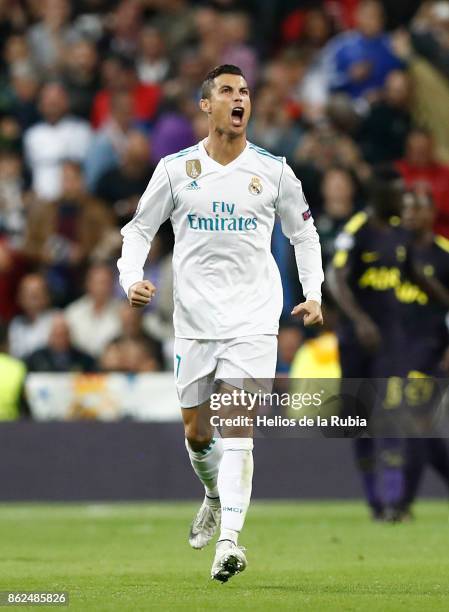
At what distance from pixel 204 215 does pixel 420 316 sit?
4799mm

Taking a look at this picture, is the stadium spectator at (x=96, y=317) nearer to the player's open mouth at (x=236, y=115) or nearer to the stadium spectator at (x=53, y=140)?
the stadium spectator at (x=53, y=140)

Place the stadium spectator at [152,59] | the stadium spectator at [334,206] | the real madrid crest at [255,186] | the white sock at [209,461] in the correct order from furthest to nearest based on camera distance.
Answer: the stadium spectator at [152,59], the stadium spectator at [334,206], the white sock at [209,461], the real madrid crest at [255,186]

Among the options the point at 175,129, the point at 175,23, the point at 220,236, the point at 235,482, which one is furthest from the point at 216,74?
the point at 175,23

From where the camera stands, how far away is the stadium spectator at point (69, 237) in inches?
644

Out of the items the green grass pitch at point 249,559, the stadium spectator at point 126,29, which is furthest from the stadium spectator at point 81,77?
the green grass pitch at point 249,559

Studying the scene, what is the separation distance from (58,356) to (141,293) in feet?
26.4

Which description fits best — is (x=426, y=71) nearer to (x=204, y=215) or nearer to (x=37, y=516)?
(x=37, y=516)

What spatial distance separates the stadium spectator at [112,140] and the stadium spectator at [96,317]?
189 cm

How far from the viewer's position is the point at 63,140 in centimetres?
1766

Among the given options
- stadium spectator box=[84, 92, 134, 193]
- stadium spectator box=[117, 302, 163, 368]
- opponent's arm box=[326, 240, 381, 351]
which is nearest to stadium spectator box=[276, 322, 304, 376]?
stadium spectator box=[117, 302, 163, 368]

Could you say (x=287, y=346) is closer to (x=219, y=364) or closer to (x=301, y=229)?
(x=301, y=229)

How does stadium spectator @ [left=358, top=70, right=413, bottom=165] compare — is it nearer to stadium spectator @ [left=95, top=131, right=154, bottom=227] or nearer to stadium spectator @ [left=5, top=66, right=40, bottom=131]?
stadium spectator @ [left=95, top=131, right=154, bottom=227]

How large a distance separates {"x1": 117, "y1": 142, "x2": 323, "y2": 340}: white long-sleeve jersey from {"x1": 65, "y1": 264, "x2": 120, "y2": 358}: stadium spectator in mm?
7693

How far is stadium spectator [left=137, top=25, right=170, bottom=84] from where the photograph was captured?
18141mm
